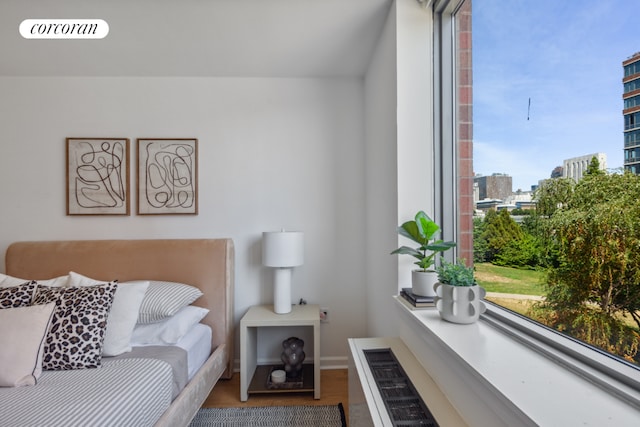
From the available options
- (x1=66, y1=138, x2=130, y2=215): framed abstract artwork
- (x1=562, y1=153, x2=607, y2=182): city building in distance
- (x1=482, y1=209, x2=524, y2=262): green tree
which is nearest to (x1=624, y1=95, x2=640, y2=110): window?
(x1=562, y1=153, x2=607, y2=182): city building in distance

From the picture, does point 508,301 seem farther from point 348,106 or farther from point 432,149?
point 348,106

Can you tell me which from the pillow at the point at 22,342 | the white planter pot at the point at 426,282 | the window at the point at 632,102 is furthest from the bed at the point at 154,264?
the window at the point at 632,102

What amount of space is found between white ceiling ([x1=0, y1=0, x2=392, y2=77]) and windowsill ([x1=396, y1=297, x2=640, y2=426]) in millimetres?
1687

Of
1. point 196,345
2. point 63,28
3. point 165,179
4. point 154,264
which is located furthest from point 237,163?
point 196,345

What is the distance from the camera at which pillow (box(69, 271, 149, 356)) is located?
1.53 m

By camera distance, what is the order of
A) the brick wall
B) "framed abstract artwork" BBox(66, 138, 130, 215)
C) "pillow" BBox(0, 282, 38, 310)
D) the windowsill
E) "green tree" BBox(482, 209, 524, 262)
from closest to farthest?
the windowsill < "green tree" BBox(482, 209, 524, 262) < the brick wall < "pillow" BBox(0, 282, 38, 310) < "framed abstract artwork" BBox(66, 138, 130, 215)

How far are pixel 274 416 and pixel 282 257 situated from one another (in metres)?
0.99

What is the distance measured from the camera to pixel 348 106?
7.89 ft

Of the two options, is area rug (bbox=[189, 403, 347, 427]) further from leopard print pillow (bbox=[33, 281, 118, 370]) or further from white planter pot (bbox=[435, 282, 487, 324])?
white planter pot (bbox=[435, 282, 487, 324])

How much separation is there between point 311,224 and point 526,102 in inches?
66.0

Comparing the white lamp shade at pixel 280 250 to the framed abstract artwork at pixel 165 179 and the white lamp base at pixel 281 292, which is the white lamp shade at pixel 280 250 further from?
the framed abstract artwork at pixel 165 179

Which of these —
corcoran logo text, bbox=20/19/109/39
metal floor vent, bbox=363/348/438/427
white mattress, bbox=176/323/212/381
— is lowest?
white mattress, bbox=176/323/212/381

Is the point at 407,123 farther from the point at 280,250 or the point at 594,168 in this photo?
the point at 280,250

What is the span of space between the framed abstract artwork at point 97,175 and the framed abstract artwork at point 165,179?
0.14m
